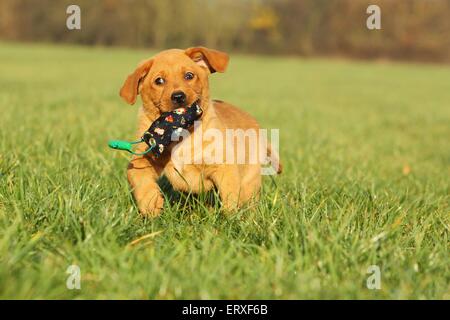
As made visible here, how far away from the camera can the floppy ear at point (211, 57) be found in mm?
3359

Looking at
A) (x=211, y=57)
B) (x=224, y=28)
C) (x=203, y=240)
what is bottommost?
(x=203, y=240)

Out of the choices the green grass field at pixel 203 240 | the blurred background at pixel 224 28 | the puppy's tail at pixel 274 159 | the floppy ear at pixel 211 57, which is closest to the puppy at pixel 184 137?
the floppy ear at pixel 211 57

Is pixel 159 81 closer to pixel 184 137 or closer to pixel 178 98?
pixel 178 98

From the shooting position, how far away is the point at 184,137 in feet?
10.4

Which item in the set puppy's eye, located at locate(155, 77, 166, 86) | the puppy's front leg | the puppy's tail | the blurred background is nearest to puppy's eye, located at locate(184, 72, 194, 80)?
puppy's eye, located at locate(155, 77, 166, 86)

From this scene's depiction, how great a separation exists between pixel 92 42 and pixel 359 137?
132 feet

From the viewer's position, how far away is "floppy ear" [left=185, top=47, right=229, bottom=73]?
11.0 feet

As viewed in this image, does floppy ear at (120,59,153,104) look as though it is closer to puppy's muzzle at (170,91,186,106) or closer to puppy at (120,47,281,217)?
puppy at (120,47,281,217)

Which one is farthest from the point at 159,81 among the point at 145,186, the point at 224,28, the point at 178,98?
the point at 224,28

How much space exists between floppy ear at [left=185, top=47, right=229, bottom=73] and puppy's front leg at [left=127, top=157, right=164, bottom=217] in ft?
2.31

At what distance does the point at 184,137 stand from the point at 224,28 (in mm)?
45120

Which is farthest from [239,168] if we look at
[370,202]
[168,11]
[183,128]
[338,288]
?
[168,11]

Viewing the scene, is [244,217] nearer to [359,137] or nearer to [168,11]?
[359,137]

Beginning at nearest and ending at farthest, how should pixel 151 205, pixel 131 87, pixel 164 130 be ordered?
1. pixel 151 205
2. pixel 164 130
3. pixel 131 87
